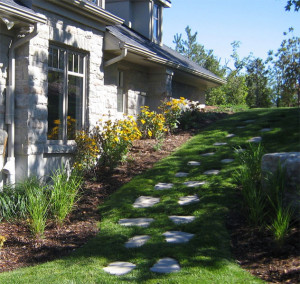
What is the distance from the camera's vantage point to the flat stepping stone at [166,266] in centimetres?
393

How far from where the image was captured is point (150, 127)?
10570 mm

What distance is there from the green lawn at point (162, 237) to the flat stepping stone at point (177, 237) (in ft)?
0.28

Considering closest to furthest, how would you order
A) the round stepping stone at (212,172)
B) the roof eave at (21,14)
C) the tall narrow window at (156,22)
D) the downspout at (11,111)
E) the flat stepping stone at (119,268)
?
the flat stepping stone at (119,268) < the roof eave at (21,14) < the downspout at (11,111) < the round stepping stone at (212,172) < the tall narrow window at (156,22)

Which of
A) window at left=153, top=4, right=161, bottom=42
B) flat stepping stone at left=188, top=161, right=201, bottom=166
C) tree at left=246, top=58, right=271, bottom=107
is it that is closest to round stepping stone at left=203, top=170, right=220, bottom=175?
flat stepping stone at left=188, top=161, right=201, bottom=166

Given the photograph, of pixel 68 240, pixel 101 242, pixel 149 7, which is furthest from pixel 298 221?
pixel 149 7

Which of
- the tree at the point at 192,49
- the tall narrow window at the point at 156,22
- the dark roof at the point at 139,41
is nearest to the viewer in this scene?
the dark roof at the point at 139,41

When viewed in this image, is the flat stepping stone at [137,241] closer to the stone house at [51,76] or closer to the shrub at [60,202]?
the shrub at [60,202]

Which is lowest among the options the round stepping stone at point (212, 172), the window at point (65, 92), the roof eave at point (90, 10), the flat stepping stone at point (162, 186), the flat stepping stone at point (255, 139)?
the flat stepping stone at point (162, 186)

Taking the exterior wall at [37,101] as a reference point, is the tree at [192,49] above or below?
above

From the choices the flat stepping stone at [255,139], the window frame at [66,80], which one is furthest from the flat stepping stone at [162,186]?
the flat stepping stone at [255,139]

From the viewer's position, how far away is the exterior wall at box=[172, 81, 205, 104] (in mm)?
14443

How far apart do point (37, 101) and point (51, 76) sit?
2.59 feet

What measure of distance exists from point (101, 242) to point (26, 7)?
439 centimetres

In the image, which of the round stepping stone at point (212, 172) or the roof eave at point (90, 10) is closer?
the round stepping stone at point (212, 172)
